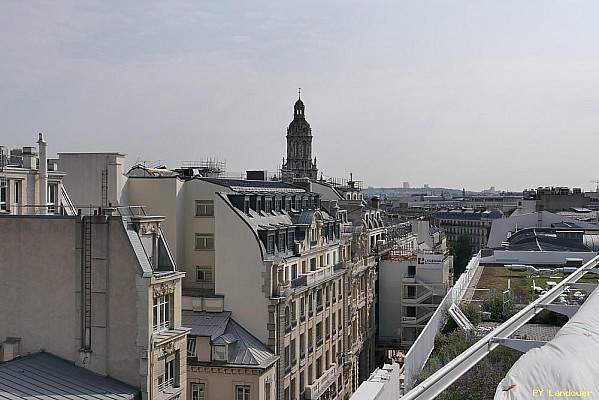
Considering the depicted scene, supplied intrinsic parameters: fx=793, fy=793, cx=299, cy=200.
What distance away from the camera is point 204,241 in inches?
2132

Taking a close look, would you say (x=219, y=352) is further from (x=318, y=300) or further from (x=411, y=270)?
(x=411, y=270)

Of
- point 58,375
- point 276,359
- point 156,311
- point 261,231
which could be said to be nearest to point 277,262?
point 261,231

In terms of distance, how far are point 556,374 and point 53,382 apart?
27.5 metres

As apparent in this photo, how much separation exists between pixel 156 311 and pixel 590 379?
28.3 meters

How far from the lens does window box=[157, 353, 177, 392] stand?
35219 millimetres

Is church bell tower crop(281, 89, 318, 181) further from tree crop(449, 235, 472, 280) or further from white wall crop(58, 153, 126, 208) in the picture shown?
white wall crop(58, 153, 126, 208)

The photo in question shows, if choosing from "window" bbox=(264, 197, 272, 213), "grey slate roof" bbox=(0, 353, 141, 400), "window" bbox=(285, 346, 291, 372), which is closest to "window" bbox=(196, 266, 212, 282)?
"window" bbox=(264, 197, 272, 213)

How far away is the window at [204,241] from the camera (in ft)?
177

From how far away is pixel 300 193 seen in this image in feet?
218

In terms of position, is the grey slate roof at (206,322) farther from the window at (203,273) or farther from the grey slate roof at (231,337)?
the window at (203,273)

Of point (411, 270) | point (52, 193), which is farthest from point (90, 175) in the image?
point (411, 270)

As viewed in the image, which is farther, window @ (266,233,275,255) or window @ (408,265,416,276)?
window @ (408,265,416,276)

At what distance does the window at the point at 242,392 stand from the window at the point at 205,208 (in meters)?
12.8

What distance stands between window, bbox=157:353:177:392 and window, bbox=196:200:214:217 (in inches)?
746
